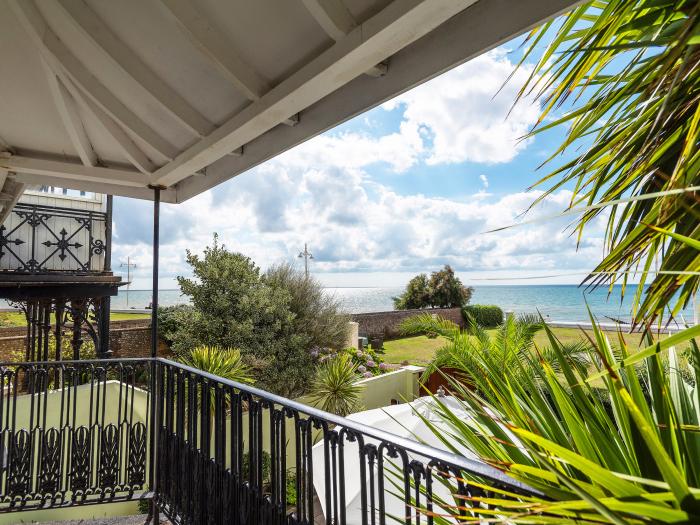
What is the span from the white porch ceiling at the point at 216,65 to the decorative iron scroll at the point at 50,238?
156 inches

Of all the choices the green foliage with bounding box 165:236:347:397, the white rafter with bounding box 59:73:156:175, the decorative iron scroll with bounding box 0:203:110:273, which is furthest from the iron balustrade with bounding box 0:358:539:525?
the green foliage with bounding box 165:236:347:397

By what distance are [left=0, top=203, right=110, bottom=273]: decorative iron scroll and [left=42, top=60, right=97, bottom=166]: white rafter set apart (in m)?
4.26

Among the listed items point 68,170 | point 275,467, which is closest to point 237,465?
point 275,467

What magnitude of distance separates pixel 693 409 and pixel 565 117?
3.78 feet

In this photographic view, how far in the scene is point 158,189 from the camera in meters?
2.91

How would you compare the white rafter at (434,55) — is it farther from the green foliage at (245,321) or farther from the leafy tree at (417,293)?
the leafy tree at (417,293)

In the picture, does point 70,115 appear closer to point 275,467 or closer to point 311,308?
point 275,467

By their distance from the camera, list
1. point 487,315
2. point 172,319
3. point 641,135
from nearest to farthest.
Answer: point 641,135 → point 172,319 → point 487,315

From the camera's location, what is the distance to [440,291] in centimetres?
2491

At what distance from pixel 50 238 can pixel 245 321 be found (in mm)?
3850

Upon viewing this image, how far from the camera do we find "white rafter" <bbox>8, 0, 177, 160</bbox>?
167 cm

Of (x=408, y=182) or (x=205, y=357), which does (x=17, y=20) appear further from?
(x=408, y=182)

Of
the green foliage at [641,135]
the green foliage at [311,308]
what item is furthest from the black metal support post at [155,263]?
the green foliage at [311,308]

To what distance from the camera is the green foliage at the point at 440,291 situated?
81.5ft
